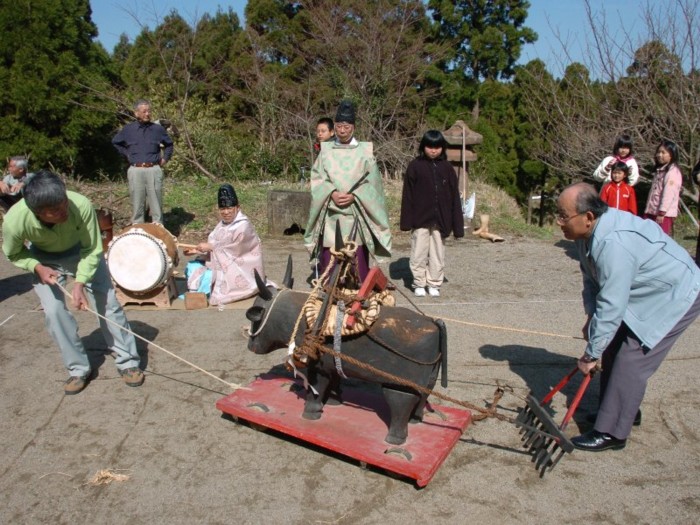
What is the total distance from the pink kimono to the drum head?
519 millimetres

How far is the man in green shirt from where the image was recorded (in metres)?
4.00

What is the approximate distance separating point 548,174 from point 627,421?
57.4 feet

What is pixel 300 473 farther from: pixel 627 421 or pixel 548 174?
pixel 548 174

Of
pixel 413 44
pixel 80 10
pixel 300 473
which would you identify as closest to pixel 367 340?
pixel 300 473

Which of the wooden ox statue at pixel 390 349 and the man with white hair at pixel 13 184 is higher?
the man with white hair at pixel 13 184

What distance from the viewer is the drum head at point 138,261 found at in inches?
245

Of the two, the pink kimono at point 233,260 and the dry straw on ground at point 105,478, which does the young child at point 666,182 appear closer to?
the pink kimono at point 233,260

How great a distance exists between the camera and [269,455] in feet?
12.2

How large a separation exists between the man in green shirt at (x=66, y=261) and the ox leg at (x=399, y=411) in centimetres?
216

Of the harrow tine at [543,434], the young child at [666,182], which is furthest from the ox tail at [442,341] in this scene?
the young child at [666,182]

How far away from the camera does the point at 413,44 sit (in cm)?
1678

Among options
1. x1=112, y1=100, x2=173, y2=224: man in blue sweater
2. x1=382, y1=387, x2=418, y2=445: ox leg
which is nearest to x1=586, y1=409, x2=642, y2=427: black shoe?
x1=382, y1=387, x2=418, y2=445: ox leg

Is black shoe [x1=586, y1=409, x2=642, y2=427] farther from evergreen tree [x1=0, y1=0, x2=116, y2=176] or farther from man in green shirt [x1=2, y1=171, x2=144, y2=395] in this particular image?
evergreen tree [x1=0, y1=0, x2=116, y2=176]

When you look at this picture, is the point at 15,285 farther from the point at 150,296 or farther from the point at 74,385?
the point at 74,385
